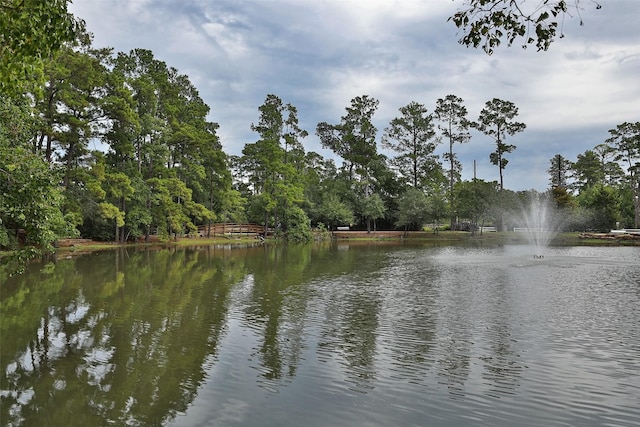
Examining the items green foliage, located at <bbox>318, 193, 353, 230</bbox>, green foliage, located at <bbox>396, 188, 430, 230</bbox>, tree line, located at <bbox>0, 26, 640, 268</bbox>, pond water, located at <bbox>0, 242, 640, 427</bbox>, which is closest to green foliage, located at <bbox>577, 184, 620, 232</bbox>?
tree line, located at <bbox>0, 26, 640, 268</bbox>

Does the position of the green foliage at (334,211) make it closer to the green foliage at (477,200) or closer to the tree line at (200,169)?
the tree line at (200,169)

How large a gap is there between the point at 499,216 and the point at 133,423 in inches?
2124

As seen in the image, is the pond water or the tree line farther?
the tree line

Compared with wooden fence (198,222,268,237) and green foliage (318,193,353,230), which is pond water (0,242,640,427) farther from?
green foliage (318,193,353,230)

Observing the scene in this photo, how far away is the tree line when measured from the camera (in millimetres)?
23609

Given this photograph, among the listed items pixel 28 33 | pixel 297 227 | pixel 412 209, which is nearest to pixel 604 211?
pixel 412 209

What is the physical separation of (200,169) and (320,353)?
3204 centimetres

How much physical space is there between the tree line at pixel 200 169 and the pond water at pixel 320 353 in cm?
247

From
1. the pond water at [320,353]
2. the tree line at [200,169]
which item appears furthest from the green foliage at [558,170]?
the pond water at [320,353]

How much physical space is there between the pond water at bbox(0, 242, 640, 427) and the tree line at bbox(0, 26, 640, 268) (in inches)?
97.4

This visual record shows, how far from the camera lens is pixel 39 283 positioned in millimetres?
15688

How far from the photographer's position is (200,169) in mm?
38000

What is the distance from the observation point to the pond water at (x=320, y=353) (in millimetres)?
5656

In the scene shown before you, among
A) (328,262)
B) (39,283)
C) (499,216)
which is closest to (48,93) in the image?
(39,283)
